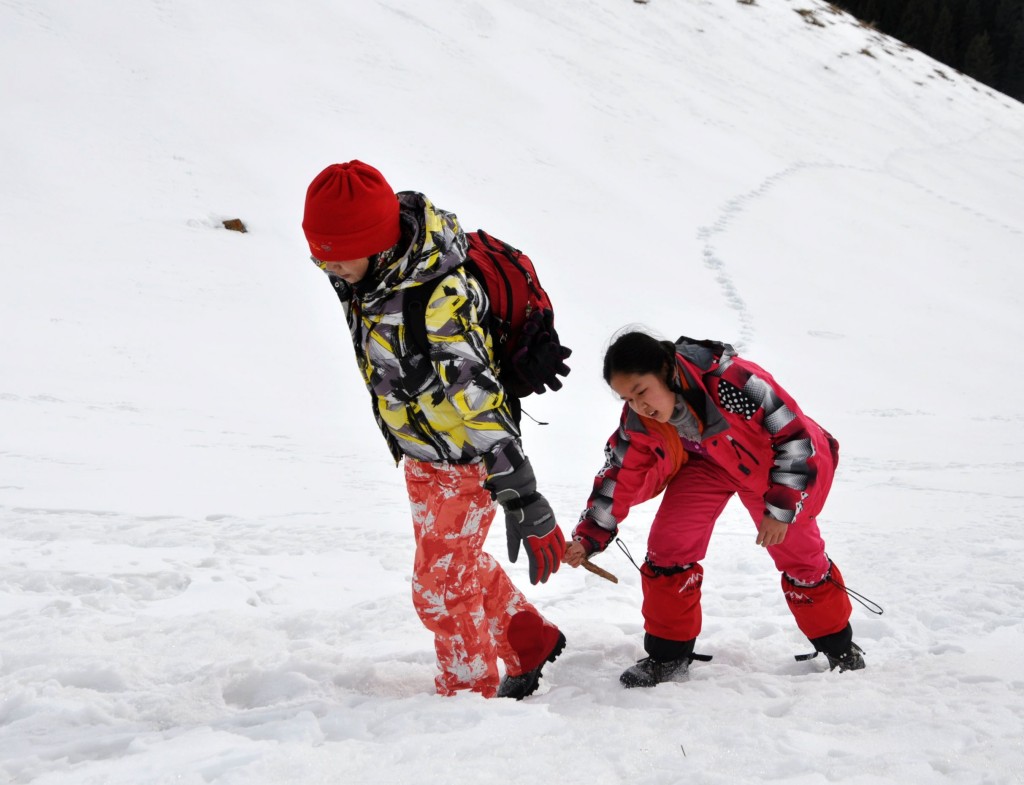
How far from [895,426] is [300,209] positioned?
8.42 metres

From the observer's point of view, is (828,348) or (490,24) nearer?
(828,348)

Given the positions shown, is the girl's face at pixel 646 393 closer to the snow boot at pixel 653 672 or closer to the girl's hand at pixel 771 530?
the girl's hand at pixel 771 530

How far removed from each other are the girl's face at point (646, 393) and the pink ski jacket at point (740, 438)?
65mm

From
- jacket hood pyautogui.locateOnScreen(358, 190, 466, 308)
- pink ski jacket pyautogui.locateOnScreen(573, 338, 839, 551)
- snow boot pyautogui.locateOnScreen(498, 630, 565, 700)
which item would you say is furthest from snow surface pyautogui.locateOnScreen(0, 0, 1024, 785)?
jacket hood pyautogui.locateOnScreen(358, 190, 466, 308)

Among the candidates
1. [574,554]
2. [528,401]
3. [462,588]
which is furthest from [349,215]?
[528,401]

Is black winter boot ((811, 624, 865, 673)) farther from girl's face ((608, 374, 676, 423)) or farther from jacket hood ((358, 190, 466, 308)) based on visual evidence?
jacket hood ((358, 190, 466, 308))

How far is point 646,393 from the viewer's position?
8.92 ft

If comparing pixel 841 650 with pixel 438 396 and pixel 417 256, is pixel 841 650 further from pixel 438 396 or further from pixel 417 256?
pixel 417 256

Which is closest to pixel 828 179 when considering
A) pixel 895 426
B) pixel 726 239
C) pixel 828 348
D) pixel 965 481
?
pixel 726 239

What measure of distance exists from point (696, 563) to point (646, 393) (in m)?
0.80

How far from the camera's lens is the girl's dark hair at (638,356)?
8.85 ft

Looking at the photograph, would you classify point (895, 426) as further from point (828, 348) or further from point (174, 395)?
point (174, 395)

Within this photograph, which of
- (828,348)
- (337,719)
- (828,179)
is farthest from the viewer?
(828,179)

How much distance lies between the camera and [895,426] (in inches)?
346
